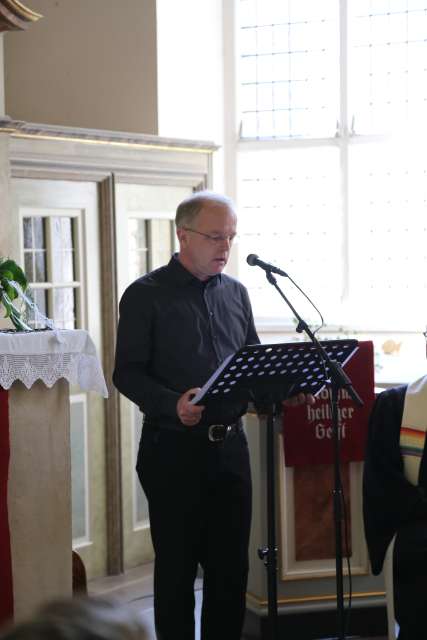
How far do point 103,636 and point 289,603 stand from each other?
3344 mm

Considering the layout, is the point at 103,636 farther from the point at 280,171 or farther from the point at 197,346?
the point at 280,171

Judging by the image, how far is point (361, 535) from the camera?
4.07 metres

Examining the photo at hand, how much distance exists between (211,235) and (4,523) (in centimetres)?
118

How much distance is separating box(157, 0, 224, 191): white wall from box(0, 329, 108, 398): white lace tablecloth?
8.94 ft

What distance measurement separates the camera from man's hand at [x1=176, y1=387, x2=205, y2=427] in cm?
281

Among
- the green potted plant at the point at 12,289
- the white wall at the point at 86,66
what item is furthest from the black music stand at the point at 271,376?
the white wall at the point at 86,66

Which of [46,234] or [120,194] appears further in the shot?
[120,194]

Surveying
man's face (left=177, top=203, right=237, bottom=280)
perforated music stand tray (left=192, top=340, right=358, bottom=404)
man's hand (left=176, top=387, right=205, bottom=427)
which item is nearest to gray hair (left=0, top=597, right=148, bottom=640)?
perforated music stand tray (left=192, top=340, right=358, bottom=404)

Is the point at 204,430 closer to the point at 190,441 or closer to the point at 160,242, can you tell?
the point at 190,441

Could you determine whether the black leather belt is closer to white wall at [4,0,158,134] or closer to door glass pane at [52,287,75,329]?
door glass pane at [52,287,75,329]

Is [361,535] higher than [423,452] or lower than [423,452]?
lower

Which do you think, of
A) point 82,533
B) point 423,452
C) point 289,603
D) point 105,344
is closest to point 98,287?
point 105,344

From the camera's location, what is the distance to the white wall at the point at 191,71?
594cm

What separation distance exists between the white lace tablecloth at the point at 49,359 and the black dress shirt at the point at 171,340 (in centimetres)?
30
